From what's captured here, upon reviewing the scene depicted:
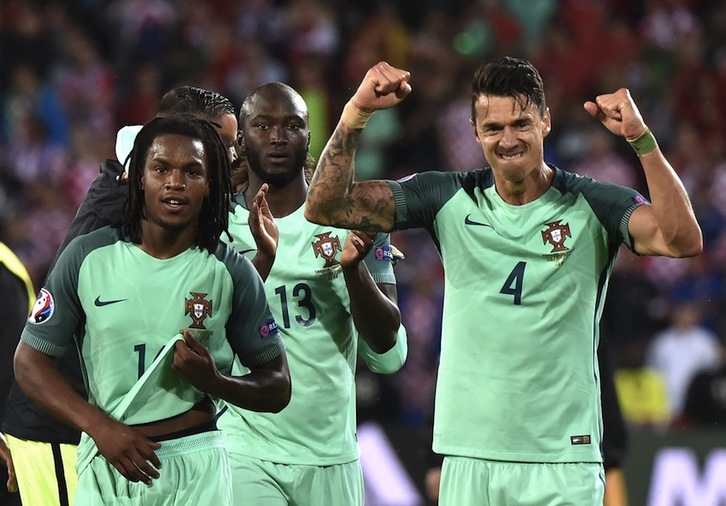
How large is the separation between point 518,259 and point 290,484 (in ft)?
4.45

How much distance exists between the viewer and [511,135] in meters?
4.86

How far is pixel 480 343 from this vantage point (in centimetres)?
483

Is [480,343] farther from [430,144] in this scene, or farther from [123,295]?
[430,144]

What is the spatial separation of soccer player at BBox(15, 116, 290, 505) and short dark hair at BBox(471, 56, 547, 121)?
3.47ft

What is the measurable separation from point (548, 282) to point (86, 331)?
1591 millimetres

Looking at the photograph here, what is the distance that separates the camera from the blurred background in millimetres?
12188

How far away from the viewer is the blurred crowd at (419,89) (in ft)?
40.2

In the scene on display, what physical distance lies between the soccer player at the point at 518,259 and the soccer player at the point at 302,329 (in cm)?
48

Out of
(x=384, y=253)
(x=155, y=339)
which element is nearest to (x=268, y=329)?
(x=155, y=339)

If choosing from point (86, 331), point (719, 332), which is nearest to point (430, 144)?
point (719, 332)

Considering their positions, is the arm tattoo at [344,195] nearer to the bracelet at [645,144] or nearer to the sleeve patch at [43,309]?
the bracelet at [645,144]

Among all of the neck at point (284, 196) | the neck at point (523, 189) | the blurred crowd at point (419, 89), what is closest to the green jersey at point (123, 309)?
the neck at point (523, 189)

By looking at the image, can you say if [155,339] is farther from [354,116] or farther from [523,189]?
[523,189]

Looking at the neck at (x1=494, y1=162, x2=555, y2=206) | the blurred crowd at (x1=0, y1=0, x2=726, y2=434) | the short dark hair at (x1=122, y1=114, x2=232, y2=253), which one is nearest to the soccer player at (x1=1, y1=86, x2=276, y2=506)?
the short dark hair at (x1=122, y1=114, x2=232, y2=253)
